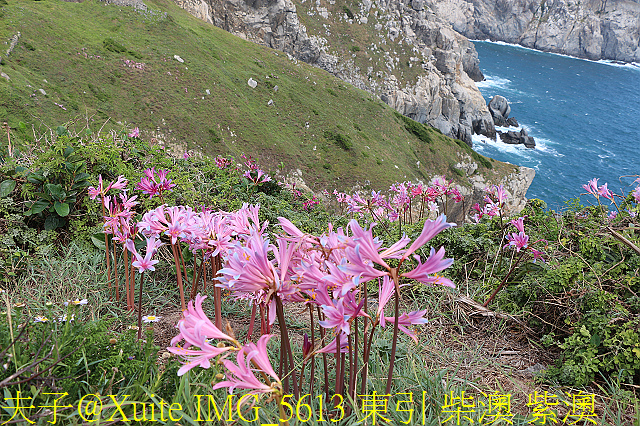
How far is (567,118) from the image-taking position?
177 feet

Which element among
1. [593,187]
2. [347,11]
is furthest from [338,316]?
[347,11]

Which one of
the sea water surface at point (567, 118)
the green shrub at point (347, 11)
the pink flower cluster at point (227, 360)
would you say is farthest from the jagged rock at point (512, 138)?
the pink flower cluster at point (227, 360)

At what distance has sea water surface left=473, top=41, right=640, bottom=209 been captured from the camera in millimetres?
38922

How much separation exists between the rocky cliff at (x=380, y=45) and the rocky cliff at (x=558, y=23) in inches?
2088

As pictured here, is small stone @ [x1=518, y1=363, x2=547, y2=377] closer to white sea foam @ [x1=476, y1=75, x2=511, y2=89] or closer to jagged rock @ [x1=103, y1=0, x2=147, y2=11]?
jagged rock @ [x1=103, y1=0, x2=147, y2=11]

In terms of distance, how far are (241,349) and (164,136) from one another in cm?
2012

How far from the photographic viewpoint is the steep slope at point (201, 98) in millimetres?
18062

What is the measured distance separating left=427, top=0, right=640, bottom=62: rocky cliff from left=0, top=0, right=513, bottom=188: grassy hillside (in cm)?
8036

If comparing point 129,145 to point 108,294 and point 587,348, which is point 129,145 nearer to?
point 108,294

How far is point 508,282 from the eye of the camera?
2.80 meters

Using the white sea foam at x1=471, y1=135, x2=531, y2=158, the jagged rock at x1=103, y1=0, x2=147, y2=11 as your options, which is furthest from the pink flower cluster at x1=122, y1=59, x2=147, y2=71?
the white sea foam at x1=471, y1=135, x2=531, y2=158

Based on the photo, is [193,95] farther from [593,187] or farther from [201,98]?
[593,187]

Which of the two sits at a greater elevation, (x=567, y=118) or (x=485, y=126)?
(x=567, y=118)

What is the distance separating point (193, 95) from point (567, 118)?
179ft
